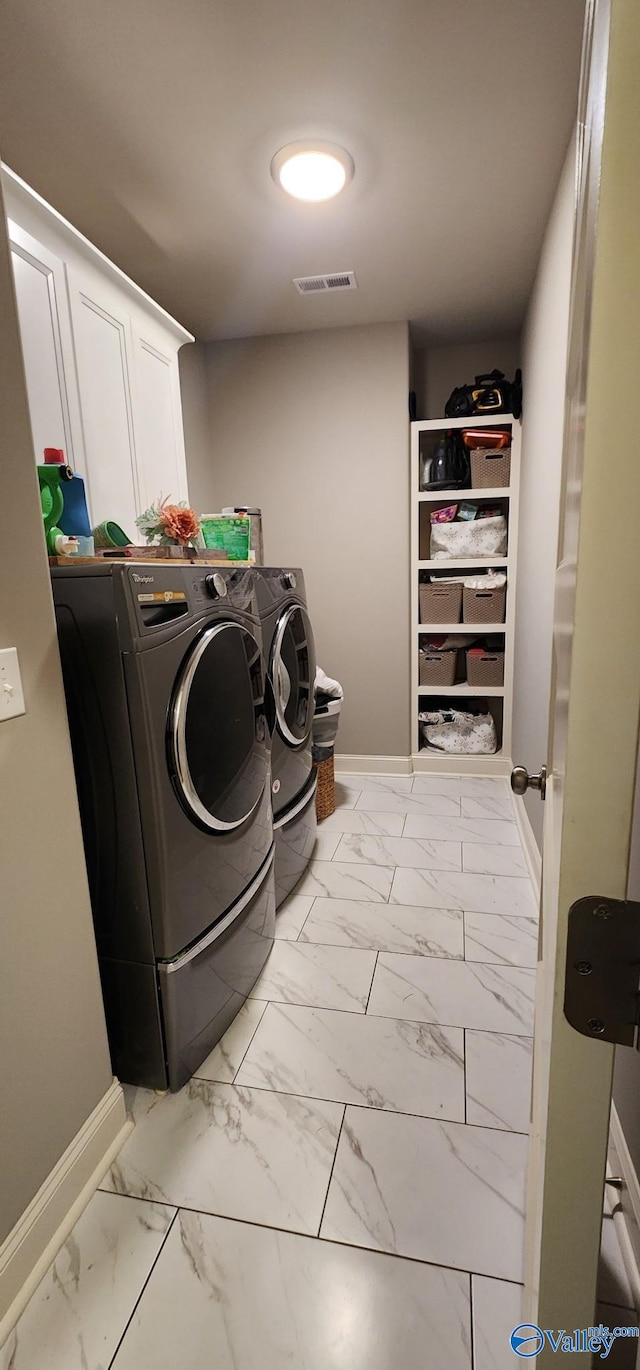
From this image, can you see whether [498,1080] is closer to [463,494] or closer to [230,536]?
[230,536]

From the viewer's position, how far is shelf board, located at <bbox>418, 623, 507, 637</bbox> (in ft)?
10.6

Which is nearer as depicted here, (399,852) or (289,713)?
(289,713)

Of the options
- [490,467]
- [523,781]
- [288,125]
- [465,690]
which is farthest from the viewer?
[465,690]

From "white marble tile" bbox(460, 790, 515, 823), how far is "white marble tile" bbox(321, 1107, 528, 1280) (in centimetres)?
169

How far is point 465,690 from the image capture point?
3.34 meters

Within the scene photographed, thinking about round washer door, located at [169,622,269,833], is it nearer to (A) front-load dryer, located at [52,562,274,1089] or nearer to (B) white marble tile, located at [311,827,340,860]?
(A) front-load dryer, located at [52,562,274,1089]

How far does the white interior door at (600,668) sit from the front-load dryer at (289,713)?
60.1 inches

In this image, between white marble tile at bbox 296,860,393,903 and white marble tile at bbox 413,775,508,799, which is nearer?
white marble tile at bbox 296,860,393,903

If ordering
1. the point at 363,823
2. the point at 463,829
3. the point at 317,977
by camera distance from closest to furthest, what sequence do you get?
the point at 317,977
the point at 463,829
the point at 363,823

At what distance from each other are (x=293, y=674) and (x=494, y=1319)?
66.6 inches

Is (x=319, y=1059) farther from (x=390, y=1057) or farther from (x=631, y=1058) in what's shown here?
(x=631, y=1058)

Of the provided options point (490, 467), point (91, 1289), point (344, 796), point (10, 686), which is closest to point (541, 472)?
point (490, 467)

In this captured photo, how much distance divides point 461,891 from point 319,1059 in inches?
36.2

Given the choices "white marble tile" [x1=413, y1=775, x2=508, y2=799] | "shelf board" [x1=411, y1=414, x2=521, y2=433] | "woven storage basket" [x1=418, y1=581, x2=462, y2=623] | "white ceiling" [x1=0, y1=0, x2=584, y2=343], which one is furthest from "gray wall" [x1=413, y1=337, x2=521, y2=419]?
"white marble tile" [x1=413, y1=775, x2=508, y2=799]
